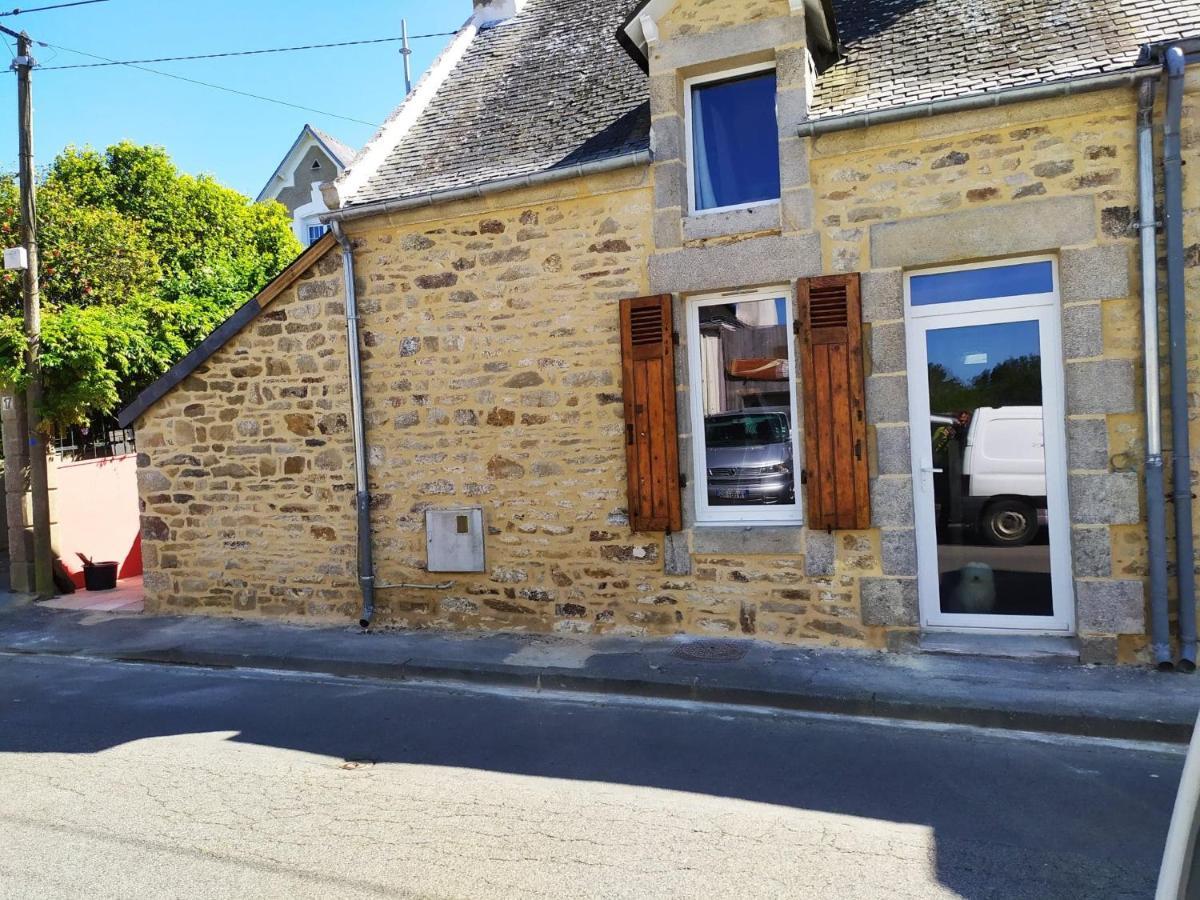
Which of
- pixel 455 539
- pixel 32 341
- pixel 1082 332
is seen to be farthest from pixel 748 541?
pixel 32 341

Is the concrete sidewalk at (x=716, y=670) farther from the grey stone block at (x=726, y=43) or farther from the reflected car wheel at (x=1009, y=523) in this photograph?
the grey stone block at (x=726, y=43)

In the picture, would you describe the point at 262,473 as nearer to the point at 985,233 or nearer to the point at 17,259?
the point at 17,259

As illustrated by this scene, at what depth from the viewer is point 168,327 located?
12.5 metres

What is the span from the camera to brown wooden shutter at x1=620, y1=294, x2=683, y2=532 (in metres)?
7.05

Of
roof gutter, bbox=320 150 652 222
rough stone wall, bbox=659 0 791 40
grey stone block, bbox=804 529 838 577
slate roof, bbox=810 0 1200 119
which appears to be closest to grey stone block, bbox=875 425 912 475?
grey stone block, bbox=804 529 838 577

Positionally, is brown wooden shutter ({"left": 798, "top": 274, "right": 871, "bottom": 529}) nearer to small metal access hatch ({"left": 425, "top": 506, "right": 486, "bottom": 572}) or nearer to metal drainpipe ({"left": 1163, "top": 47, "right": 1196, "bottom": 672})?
metal drainpipe ({"left": 1163, "top": 47, "right": 1196, "bottom": 672})

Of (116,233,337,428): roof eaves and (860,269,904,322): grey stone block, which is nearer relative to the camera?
(860,269,904,322): grey stone block

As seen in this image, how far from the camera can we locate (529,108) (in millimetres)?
8625

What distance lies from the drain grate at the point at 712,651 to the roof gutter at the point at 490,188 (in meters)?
3.70

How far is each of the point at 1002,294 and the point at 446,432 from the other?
4.52 m

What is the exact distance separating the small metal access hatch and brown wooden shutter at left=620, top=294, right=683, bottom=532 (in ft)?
4.77

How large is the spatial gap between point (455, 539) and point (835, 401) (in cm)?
339

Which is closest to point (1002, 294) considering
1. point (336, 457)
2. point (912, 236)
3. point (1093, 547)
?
point (912, 236)

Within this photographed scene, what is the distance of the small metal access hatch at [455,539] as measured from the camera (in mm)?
7785
